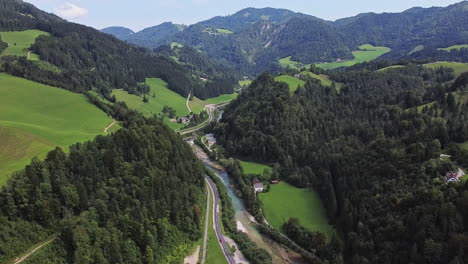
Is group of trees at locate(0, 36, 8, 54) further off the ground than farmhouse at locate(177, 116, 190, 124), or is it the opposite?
group of trees at locate(0, 36, 8, 54)

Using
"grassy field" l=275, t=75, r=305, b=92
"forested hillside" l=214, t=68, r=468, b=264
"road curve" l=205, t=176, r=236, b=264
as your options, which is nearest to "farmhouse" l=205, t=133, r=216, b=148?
"forested hillside" l=214, t=68, r=468, b=264

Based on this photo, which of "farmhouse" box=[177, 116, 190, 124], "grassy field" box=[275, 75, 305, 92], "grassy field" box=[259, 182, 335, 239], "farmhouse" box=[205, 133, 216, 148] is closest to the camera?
"grassy field" box=[259, 182, 335, 239]

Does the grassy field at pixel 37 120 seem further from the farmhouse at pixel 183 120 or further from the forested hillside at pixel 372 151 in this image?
the farmhouse at pixel 183 120

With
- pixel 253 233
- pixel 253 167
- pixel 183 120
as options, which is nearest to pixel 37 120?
pixel 253 167

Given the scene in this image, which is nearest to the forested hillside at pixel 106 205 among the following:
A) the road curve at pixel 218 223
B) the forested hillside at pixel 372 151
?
the road curve at pixel 218 223

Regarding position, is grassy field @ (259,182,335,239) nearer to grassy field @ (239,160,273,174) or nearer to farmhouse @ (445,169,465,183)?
grassy field @ (239,160,273,174)

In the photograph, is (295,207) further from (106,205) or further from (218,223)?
(106,205)
